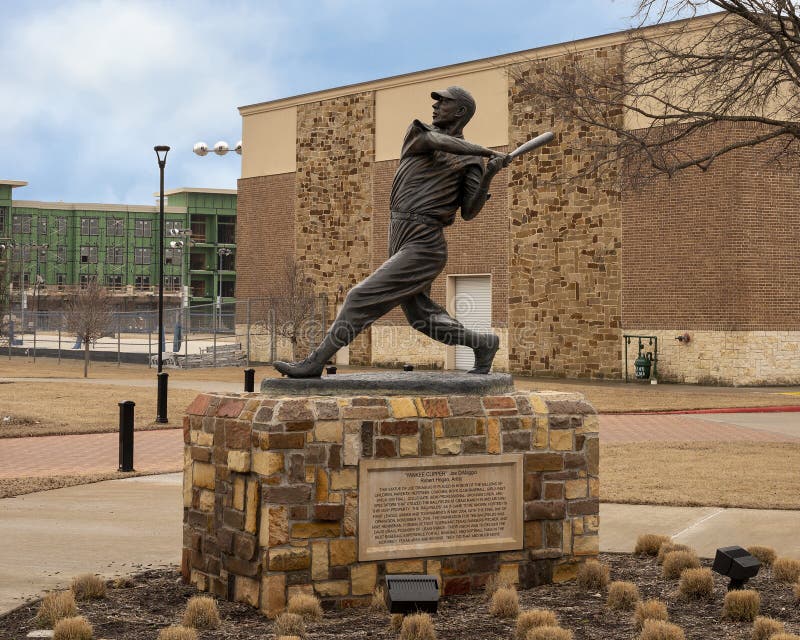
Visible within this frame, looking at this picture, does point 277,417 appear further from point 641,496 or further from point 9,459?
point 9,459

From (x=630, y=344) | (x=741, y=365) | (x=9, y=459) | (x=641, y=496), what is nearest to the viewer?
(x=641, y=496)

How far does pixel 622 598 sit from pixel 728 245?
24.6 metres

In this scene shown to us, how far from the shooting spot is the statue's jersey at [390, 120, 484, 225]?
8.05 meters

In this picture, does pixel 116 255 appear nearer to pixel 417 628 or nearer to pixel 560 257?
pixel 560 257

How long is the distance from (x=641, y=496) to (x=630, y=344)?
69.0 feet

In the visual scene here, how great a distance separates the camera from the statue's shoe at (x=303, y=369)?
752cm

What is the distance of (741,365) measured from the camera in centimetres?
3009

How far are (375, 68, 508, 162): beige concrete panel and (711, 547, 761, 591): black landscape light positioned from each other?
93.3 ft

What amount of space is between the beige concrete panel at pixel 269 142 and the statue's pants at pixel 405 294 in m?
34.8

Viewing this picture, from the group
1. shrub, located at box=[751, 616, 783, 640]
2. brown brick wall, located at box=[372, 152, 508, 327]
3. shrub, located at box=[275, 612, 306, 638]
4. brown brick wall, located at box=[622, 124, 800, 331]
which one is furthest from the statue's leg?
brown brick wall, located at box=[372, 152, 508, 327]

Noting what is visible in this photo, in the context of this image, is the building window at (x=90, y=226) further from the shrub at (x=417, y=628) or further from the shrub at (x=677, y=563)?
the shrub at (x=417, y=628)

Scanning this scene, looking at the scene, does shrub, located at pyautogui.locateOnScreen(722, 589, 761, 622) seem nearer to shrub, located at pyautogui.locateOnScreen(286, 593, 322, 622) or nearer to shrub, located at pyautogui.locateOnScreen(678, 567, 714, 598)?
shrub, located at pyautogui.locateOnScreen(678, 567, 714, 598)

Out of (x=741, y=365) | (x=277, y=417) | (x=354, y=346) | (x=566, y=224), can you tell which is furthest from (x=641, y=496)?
(x=354, y=346)

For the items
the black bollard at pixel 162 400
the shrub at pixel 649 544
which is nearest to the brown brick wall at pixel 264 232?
the black bollard at pixel 162 400
